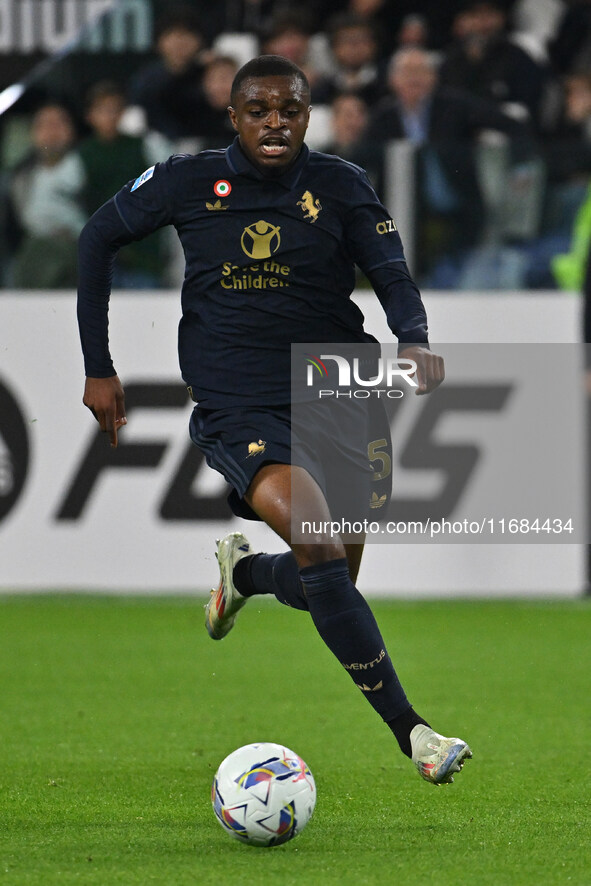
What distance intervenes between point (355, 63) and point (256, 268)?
7.17 metres

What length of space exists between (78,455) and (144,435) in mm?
455

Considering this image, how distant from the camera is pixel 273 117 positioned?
15.2ft

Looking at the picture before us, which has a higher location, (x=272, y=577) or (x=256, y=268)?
(x=256, y=268)

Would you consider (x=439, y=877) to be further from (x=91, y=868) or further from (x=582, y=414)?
(x=582, y=414)

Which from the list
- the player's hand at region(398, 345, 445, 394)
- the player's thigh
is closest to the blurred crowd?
the player's thigh

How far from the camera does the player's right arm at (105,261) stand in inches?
190

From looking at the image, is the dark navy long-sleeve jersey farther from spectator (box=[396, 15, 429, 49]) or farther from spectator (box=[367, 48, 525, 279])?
spectator (box=[396, 15, 429, 49])

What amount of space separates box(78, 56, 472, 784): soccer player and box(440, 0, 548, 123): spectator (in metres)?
6.62

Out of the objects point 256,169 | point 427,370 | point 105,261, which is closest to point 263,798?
point 427,370

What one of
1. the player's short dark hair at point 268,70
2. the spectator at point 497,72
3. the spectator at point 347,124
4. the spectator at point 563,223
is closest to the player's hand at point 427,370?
the player's short dark hair at point 268,70

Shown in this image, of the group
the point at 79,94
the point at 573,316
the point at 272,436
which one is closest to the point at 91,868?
the point at 272,436

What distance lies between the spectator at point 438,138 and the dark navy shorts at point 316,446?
512 cm

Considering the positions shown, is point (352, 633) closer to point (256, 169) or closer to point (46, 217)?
point (256, 169)
